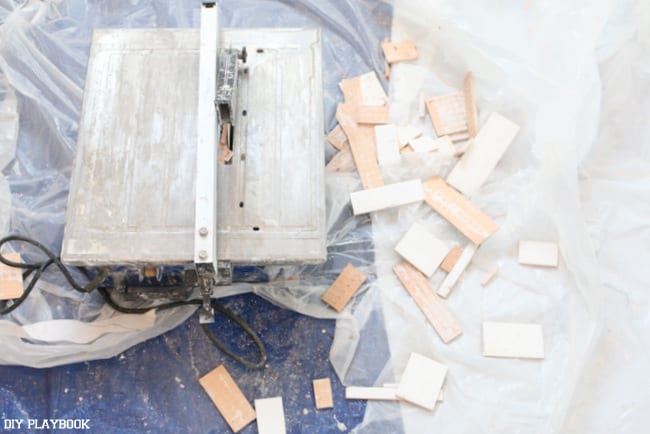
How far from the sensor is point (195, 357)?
4.83ft

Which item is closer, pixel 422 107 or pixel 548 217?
pixel 548 217

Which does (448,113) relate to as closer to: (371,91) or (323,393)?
(371,91)

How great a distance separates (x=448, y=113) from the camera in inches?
64.6

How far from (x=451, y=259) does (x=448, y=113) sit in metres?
0.39

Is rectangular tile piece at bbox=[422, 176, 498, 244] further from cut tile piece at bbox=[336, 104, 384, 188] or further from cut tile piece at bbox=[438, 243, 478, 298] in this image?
cut tile piece at bbox=[336, 104, 384, 188]

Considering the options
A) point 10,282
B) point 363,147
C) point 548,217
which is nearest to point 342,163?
point 363,147

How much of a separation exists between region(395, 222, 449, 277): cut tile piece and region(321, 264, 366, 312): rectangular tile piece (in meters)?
0.12

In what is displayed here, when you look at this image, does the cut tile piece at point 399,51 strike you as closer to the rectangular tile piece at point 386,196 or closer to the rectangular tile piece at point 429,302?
the rectangular tile piece at point 386,196

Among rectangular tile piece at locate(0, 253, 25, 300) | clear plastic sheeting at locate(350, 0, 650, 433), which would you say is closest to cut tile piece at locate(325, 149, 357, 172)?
clear plastic sheeting at locate(350, 0, 650, 433)

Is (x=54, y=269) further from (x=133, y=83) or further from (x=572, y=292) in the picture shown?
(x=572, y=292)

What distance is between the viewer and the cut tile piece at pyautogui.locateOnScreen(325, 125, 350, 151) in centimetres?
162

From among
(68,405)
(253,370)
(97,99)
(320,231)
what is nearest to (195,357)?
(253,370)

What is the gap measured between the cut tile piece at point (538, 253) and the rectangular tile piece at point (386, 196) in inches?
10.7

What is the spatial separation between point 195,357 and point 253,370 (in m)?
0.14
